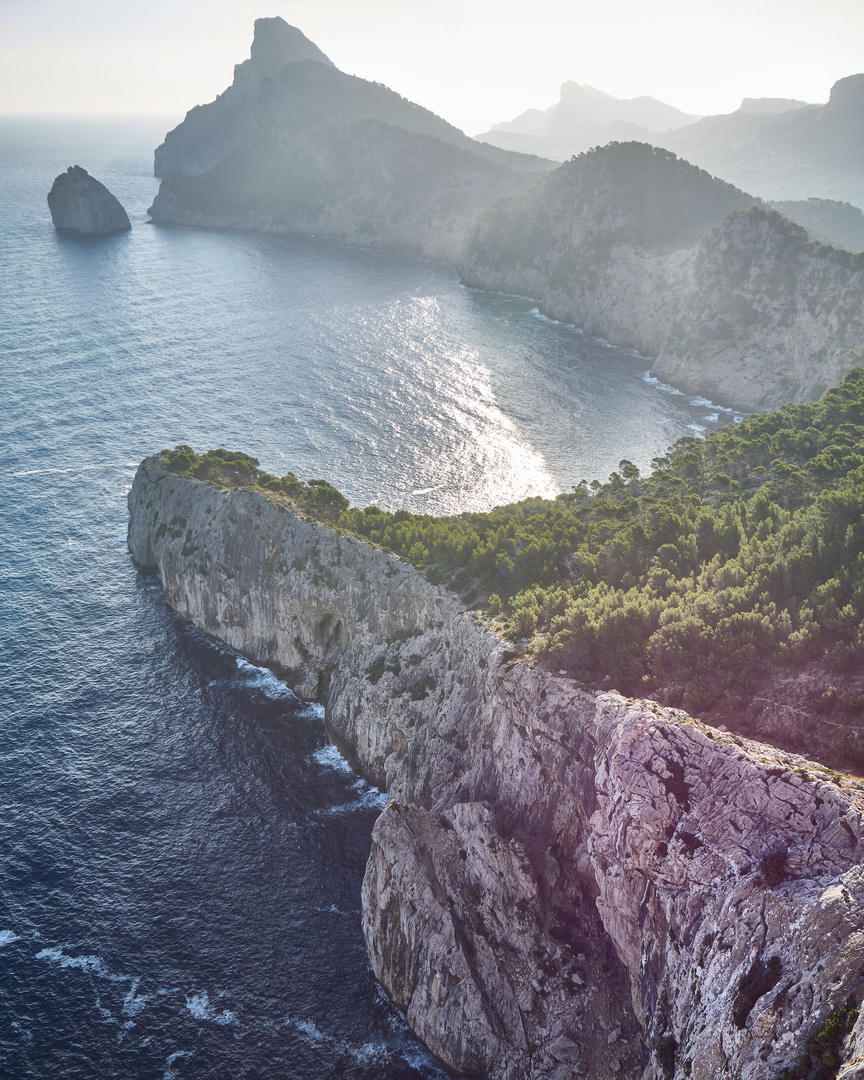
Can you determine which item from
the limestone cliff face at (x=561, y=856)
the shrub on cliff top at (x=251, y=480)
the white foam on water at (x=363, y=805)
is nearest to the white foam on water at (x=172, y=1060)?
the limestone cliff face at (x=561, y=856)

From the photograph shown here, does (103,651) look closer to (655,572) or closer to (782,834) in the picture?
(655,572)

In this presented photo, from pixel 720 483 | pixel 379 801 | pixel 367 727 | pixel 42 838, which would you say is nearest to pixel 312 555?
pixel 367 727

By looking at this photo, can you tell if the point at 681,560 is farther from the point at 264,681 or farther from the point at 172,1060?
the point at 172,1060

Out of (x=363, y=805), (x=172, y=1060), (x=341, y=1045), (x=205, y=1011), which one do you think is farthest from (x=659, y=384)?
(x=172, y=1060)

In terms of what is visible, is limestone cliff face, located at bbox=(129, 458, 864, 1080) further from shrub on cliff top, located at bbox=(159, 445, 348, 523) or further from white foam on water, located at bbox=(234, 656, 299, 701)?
shrub on cliff top, located at bbox=(159, 445, 348, 523)

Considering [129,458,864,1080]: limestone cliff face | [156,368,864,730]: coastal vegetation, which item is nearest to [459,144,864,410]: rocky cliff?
[156,368,864,730]: coastal vegetation

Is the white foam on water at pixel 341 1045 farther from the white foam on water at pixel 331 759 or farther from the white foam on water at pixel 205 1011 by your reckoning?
the white foam on water at pixel 331 759
